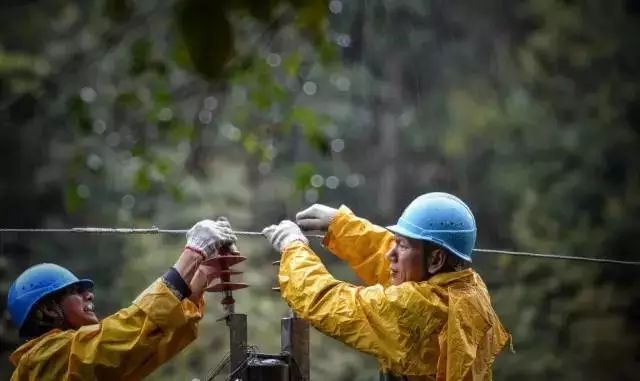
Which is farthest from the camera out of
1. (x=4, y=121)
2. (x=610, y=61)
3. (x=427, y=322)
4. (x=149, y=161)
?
(x=610, y=61)

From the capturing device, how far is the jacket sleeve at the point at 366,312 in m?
2.97

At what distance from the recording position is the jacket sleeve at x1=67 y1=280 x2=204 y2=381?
303 cm

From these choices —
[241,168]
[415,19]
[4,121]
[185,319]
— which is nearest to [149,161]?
[185,319]

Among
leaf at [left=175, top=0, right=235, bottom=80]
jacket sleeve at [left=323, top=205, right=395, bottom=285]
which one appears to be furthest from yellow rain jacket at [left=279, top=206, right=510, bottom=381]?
leaf at [left=175, top=0, right=235, bottom=80]

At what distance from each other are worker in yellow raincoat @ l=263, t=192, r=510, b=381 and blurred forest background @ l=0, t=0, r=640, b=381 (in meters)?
5.72

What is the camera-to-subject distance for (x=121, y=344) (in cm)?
303

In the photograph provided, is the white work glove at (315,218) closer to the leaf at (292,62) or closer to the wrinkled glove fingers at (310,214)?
the wrinkled glove fingers at (310,214)

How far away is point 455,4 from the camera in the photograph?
44.2ft

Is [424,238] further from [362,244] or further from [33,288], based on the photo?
[33,288]

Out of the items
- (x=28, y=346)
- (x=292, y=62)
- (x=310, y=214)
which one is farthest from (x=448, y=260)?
(x=28, y=346)

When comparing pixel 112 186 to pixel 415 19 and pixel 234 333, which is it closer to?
pixel 415 19

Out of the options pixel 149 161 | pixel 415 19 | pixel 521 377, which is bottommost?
pixel 521 377

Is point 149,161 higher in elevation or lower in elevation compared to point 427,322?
higher

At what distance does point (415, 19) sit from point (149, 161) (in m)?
10.5
